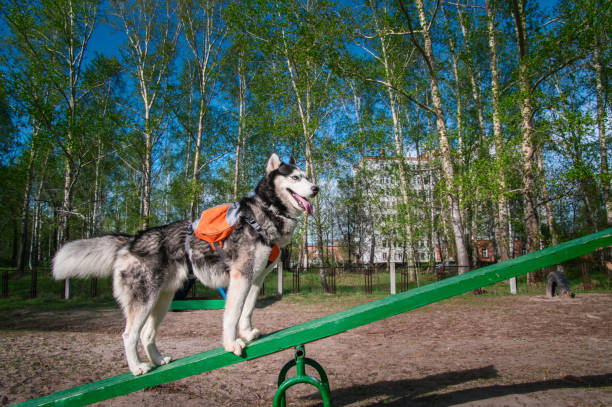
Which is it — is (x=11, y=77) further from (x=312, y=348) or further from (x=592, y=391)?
(x=592, y=391)

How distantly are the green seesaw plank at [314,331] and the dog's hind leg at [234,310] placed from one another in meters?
0.09


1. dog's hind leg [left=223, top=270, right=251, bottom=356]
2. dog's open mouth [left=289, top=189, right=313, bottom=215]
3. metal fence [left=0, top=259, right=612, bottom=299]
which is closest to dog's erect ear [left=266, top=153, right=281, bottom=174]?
dog's open mouth [left=289, top=189, right=313, bottom=215]

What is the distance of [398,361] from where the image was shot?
5.04 metres

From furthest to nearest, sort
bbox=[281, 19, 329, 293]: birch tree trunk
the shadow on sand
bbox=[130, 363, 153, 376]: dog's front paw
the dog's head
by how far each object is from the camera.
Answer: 1. bbox=[281, 19, 329, 293]: birch tree trunk
2. the shadow on sand
3. the dog's head
4. bbox=[130, 363, 153, 376]: dog's front paw

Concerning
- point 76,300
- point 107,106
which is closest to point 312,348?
point 76,300

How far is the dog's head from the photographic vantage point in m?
3.16

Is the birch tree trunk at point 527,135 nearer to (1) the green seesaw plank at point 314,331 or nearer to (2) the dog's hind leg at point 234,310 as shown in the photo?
(1) the green seesaw plank at point 314,331

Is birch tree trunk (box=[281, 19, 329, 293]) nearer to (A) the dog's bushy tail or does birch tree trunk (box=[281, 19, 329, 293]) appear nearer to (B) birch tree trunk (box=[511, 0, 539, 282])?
(B) birch tree trunk (box=[511, 0, 539, 282])

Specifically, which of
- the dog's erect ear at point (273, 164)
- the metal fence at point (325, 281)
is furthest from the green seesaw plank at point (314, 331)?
the metal fence at point (325, 281)

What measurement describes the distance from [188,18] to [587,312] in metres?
24.4

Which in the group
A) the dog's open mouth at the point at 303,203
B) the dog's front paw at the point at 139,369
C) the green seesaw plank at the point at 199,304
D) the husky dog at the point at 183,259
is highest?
the dog's open mouth at the point at 303,203

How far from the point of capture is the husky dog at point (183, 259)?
9.88 ft

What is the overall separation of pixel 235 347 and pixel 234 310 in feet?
1.02

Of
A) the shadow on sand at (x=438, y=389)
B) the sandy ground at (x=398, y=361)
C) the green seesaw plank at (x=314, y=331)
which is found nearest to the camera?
the green seesaw plank at (x=314, y=331)
